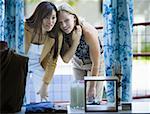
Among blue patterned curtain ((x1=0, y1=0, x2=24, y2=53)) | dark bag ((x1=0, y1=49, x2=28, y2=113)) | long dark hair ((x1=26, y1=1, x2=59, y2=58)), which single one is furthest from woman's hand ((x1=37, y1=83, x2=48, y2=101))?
dark bag ((x1=0, y1=49, x2=28, y2=113))

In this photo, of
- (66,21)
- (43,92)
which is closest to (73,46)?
(66,21)

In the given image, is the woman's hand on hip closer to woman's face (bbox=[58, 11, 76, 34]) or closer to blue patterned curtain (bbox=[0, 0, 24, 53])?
woman's face (bbox=[58, 11, 76, 34])

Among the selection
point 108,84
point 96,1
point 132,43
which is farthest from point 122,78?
point 96,1

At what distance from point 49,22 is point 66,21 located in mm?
160

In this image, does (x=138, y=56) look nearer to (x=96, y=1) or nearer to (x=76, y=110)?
(x=96, y=1)

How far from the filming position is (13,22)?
3.10m

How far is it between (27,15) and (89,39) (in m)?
0.63

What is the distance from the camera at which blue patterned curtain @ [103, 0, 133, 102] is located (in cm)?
308

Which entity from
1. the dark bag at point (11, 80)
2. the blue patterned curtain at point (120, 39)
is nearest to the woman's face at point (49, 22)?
the blue patterned curtain at point (120, 39)

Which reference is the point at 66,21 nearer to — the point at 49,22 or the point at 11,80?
the point at 49,22

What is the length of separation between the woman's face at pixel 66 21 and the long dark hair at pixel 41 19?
0.19 ft

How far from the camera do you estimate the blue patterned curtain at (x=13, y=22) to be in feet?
10.1

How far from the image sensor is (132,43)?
319 cm

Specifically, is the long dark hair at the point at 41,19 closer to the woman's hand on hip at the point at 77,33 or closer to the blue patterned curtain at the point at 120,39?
the woman's hand on hip at the point at 77,33
